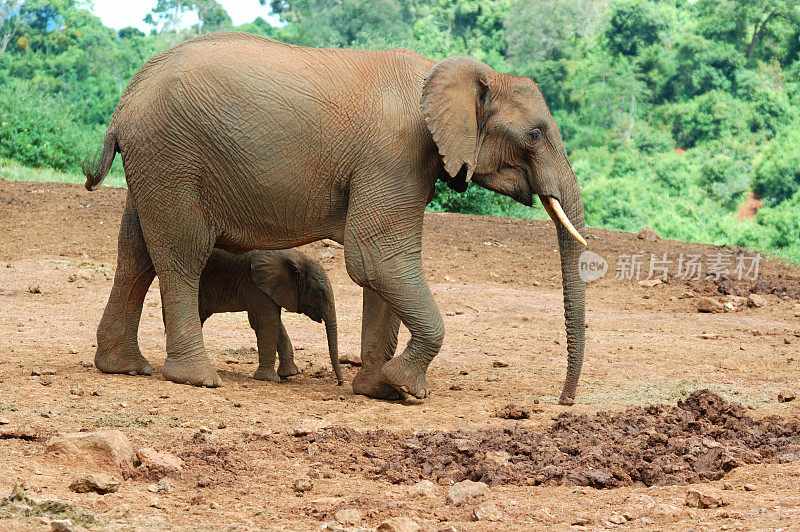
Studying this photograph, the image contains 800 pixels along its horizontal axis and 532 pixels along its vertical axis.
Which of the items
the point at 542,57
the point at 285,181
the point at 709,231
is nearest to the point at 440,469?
the point at 285,181

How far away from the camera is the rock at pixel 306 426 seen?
20.2 ft

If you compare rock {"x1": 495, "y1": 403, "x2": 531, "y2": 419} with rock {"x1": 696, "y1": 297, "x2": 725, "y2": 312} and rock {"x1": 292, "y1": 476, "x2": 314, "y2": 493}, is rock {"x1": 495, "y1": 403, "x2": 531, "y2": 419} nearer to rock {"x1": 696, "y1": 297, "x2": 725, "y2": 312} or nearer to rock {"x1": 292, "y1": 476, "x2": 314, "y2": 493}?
rock {"x1": 292, "y1": 476, "x2": 314, "y2": 493}

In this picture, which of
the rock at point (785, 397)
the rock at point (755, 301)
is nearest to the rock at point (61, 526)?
the rock at point (785, 397)

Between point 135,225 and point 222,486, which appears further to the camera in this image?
point 135,225

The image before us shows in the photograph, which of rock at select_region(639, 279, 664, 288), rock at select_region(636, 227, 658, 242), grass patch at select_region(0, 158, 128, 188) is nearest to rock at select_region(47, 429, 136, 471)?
rock at select_region(639, 279, 664, 288)

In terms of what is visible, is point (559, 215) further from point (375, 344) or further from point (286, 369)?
point (286, 369)

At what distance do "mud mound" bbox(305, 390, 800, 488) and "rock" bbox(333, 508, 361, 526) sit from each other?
0.90 meters

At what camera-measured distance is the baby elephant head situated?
27.3 ft

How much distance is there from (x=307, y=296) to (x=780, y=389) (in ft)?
12.8

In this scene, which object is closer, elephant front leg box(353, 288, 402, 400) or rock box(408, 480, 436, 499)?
rock box(408, 480, 436, 499)

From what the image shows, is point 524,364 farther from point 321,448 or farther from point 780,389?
point 321,448

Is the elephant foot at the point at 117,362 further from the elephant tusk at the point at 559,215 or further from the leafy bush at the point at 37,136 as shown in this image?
the leafy bush at the point at 37,136

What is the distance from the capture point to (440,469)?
5.49m

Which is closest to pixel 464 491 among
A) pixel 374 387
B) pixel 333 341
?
pixel 374 387
